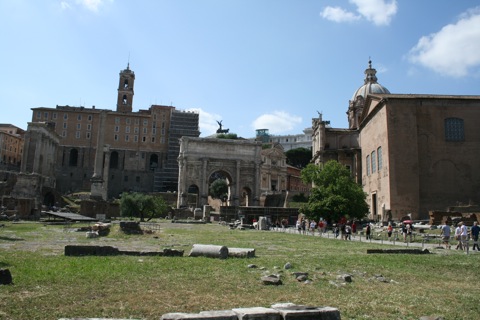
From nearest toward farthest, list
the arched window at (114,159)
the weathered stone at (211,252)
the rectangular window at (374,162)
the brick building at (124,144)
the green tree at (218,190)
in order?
1. the weathered stone at (211,252)
2. the rectangular window at (374,162)
3. the green tree at (218,190)
4. the brick building at (124,144)
5. the arched window at (114,159)

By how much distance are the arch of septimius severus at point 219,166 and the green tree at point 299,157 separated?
41.8m

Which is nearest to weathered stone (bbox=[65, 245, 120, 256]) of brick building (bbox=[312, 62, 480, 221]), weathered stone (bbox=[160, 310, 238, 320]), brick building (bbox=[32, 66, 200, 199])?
weathered stone (bbox=[160, 310, 238, 320])

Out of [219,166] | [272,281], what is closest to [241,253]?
[272,281]

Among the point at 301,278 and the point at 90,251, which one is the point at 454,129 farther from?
the point at 90,251

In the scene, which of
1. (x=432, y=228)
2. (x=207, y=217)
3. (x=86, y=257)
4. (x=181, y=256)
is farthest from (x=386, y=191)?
(x=86, y=257)

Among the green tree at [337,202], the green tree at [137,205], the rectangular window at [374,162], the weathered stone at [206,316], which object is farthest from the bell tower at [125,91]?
the weathered stone at [206,316]

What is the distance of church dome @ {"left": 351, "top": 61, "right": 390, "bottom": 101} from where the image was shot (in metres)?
51.8

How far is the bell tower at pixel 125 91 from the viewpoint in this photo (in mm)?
85875

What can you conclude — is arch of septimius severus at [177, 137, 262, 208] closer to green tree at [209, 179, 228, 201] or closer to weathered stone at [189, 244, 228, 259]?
green tree at [209, 179, 228, 201]

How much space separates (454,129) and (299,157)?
6399 cm

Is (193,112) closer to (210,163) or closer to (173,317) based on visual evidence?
(210,163)

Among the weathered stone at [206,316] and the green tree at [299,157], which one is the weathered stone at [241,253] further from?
the green tree at [299,157]

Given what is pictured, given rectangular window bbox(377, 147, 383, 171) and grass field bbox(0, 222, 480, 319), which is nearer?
grass field bbox(0, 222, 480, 319)

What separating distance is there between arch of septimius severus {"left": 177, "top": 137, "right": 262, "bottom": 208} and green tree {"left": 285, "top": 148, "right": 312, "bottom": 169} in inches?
1646
